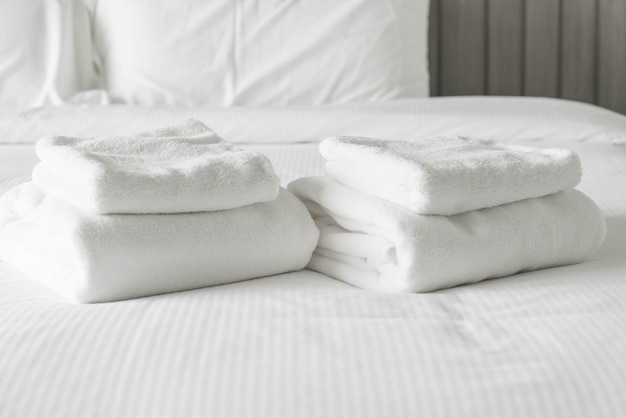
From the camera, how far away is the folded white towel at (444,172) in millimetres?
874

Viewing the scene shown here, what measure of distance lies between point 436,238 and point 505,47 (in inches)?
71.3

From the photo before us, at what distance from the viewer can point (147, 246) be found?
806mm

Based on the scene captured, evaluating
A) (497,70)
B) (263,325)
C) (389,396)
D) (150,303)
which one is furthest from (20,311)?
(497,70)

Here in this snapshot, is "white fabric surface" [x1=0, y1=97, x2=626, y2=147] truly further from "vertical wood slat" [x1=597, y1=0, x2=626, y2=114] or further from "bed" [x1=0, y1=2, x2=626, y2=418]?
"vertical wood slat" [x1=597, y1=0, x2=626, y2=114]

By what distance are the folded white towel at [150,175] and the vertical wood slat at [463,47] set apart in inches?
65.7

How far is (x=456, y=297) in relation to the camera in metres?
0.84

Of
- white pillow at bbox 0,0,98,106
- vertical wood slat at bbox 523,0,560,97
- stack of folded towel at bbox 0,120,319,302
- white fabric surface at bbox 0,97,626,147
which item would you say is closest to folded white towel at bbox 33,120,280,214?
stack of folded towel at bbox 0,120,319,302

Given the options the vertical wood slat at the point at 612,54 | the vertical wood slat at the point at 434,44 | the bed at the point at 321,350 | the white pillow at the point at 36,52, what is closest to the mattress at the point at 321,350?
the bed at the point at 321,350

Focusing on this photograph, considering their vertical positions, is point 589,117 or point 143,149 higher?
point 143,149

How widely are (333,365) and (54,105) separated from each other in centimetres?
131

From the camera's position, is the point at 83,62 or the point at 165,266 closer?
the point at 165,266

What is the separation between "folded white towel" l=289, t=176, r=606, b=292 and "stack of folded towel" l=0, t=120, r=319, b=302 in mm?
39

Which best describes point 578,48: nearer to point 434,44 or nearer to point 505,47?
point 505,47

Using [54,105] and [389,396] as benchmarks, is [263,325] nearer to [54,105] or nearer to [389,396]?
[389,396]
